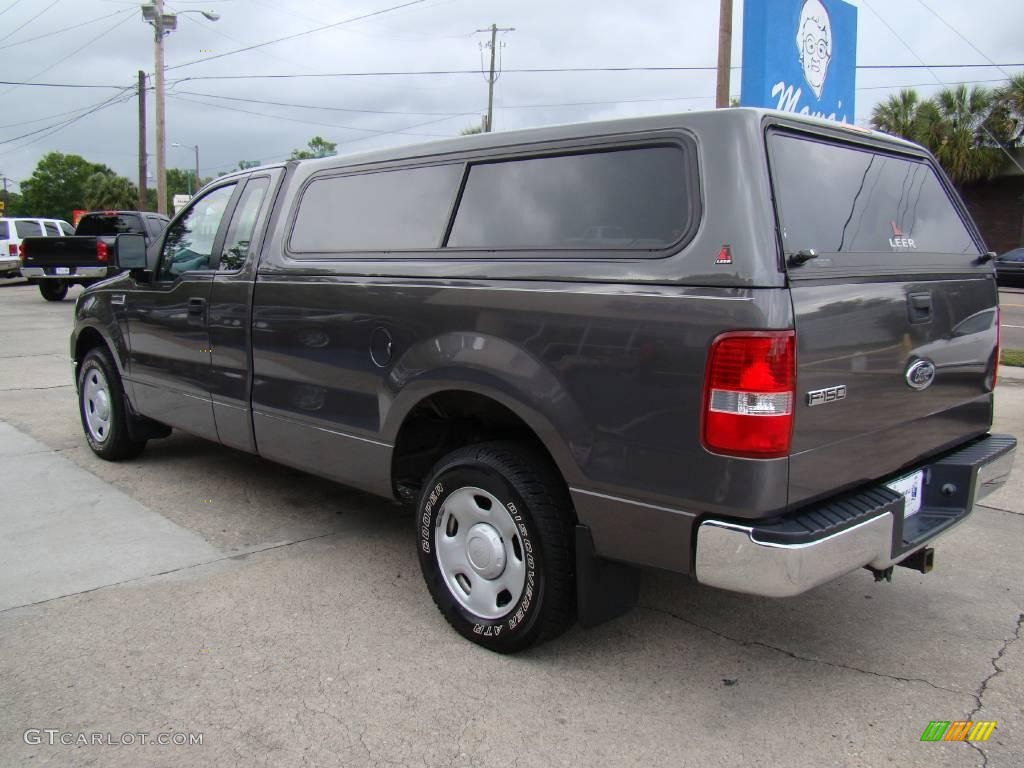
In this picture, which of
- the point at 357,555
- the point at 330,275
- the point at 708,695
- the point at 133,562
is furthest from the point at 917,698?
the point at 133,562

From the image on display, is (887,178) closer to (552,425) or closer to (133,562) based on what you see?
(552,425)

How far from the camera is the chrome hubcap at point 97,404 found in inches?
232

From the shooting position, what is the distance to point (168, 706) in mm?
2918

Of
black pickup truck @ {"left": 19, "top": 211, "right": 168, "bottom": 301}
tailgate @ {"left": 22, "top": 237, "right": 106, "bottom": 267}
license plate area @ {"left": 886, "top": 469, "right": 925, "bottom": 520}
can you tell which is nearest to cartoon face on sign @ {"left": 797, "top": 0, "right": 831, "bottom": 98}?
license plate area @ {"left": 886, "top": 469, "right": 925, "bottom": 520}

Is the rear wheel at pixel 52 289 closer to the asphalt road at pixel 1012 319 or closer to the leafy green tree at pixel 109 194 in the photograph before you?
the asphalt road at pixel 1012 319

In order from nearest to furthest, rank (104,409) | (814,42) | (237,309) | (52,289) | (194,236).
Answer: (237,309) → (194,236) → (104,409) → (814,42) → (52,289)

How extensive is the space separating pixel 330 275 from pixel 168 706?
190 cm

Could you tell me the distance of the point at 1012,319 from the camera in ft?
53.8

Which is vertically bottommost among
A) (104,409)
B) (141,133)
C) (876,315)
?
(104,409)

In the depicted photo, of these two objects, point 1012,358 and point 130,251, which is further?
point 1012,358

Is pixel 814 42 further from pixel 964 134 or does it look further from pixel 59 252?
pixel 964 134

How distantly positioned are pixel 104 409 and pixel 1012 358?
10378mm

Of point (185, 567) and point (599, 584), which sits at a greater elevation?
point (599, 584)

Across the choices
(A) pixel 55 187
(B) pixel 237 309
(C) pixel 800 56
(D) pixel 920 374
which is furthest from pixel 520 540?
(A) pixel 55 187
